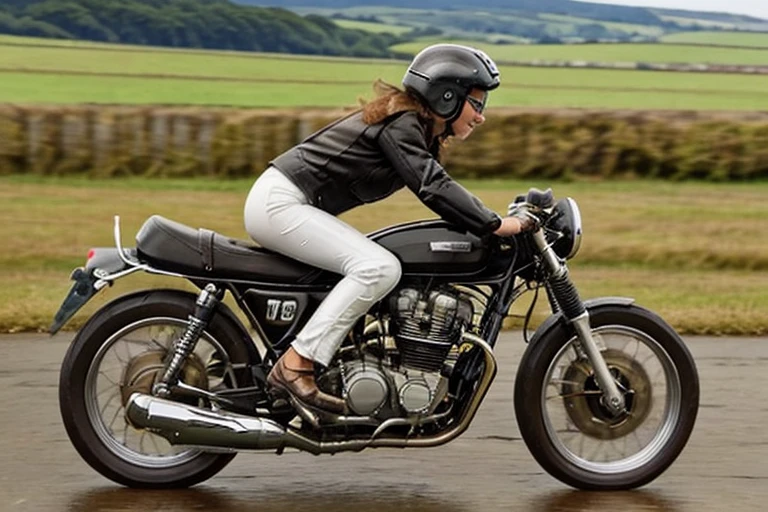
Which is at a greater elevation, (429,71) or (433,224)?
(429,71)

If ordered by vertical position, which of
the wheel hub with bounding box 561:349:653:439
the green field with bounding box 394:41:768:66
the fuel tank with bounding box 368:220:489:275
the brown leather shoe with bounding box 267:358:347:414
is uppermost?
the fuel tank with bounding box 368:220:489:275

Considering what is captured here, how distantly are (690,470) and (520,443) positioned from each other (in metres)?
0.81

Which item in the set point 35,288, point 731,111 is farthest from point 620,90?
A: point 35,288

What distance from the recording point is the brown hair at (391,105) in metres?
6.15

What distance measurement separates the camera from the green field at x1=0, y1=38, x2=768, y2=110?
20781 mm

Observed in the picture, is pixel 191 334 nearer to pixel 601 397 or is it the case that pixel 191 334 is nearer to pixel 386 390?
pixel 386 390

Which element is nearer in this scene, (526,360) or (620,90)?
(526,360)

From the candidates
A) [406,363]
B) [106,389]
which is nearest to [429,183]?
[406,363]

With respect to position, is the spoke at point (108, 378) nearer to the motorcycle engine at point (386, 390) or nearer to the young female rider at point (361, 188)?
the young female rider at point (361, 188)

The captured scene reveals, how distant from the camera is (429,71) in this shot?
20.1ft

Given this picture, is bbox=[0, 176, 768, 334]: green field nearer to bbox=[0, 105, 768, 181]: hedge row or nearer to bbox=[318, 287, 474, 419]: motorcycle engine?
bbox=[0, 105, 768, 181]: hedge row

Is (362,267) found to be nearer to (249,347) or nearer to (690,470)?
(249,347)

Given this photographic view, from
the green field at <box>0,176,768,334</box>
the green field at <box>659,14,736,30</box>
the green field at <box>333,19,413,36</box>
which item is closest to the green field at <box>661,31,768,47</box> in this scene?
the green field at <box>659,14,736,30</box>

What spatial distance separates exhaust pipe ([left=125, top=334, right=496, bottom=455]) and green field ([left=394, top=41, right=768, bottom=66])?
22.4 meters
